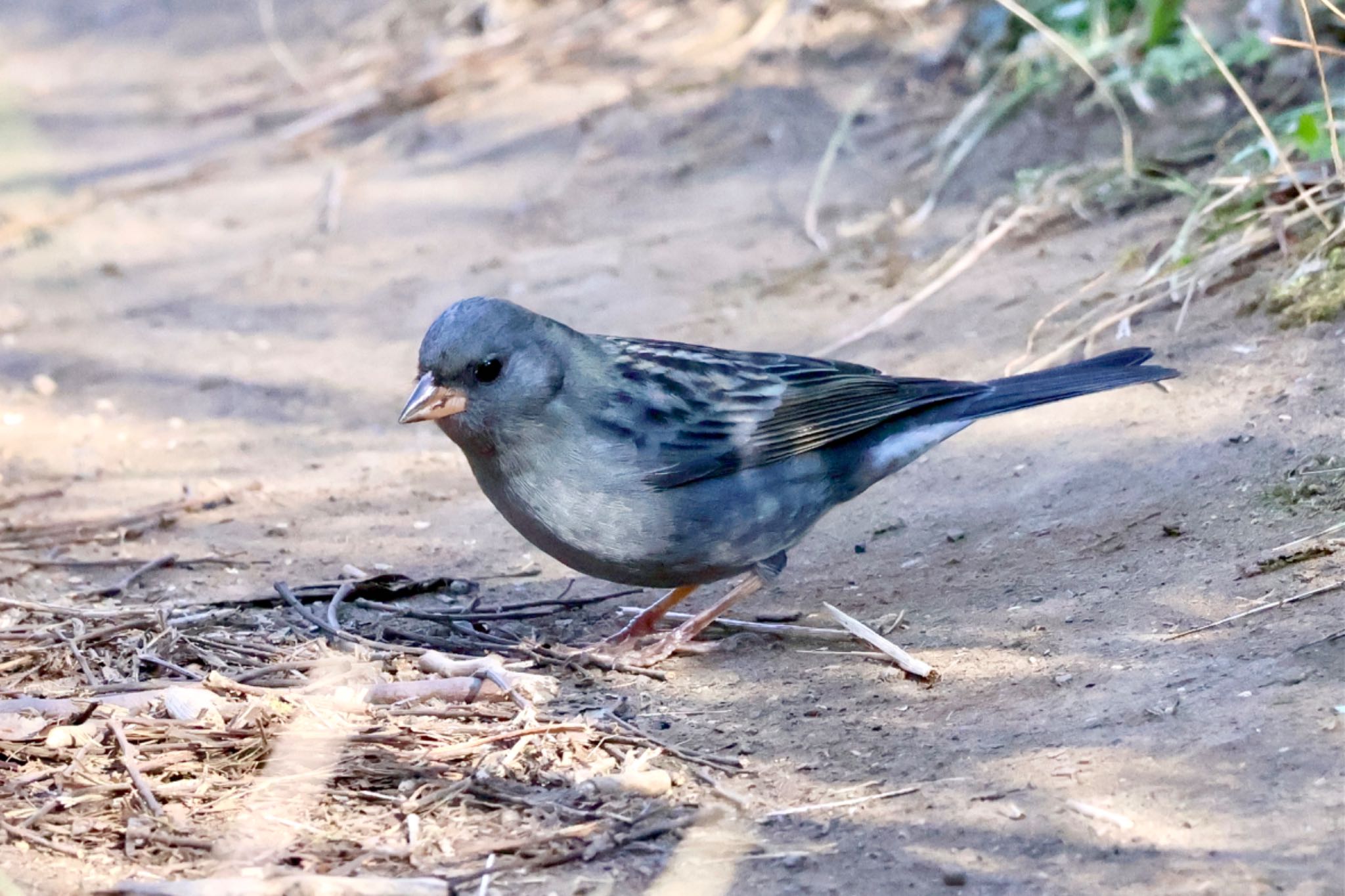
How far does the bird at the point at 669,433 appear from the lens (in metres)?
4.36

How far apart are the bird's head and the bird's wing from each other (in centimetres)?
25

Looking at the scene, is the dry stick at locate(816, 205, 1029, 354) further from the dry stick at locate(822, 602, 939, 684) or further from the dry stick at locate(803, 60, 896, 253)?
the dry stick at locate(822, 602, 939, 684)

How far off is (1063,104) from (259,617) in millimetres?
5412

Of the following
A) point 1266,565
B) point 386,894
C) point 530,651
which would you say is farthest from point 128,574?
point 1266,565

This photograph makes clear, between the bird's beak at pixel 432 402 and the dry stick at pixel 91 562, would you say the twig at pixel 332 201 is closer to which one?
the dry stick at pixel 91 562

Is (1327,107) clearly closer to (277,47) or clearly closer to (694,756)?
(694,756)

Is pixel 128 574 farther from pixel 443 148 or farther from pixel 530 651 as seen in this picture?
pixel 443 148

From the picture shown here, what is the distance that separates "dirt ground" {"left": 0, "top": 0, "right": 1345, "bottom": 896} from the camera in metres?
3.14

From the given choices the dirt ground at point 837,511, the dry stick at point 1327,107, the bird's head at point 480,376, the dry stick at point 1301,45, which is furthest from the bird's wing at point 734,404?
the dry stick at point 1327,107

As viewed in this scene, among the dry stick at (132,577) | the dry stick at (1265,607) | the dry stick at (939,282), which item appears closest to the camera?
the dry stick at (1265,607)

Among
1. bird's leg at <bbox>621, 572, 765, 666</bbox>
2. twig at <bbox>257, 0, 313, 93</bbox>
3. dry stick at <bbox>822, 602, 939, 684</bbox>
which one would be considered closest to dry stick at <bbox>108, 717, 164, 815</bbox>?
bird's leg at <bbox>621, 572, 765, 666</bbox>

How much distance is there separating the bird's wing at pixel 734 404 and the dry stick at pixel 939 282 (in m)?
1.69

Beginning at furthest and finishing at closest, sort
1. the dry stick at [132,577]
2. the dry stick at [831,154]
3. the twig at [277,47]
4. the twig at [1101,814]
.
Result: the twig at [277,47]
the dry stick at [831,154]
the dry stick at [132,577]
the twig at [1101,814]

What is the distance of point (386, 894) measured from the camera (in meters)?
2.91
